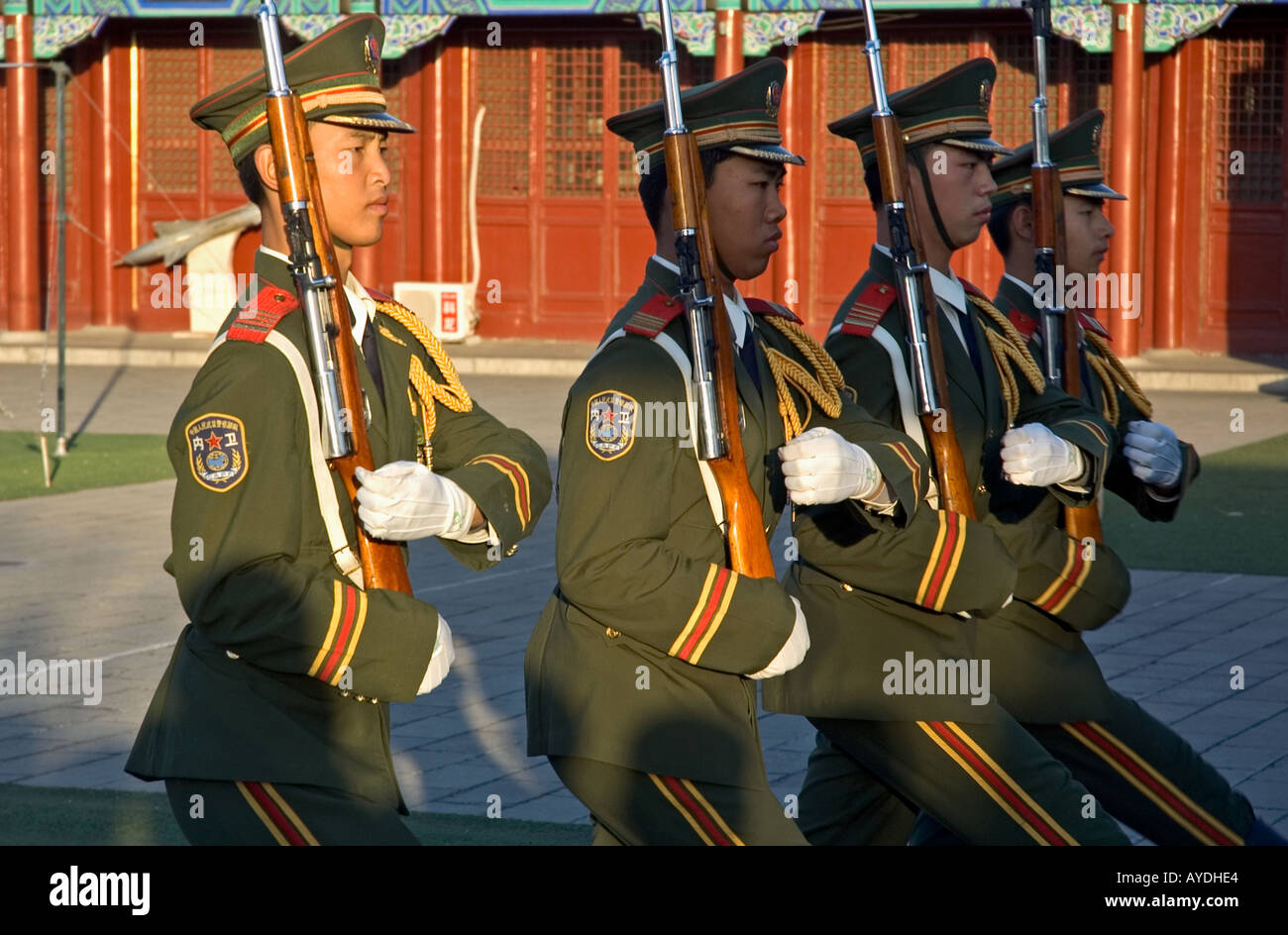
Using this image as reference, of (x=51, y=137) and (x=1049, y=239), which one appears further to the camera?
(x=51, y=137)

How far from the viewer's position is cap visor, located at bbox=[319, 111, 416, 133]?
307 cm

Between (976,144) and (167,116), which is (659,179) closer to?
(976,144)

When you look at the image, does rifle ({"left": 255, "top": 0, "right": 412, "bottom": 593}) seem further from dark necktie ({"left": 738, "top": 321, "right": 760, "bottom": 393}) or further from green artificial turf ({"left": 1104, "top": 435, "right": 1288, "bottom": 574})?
green artificial turf ({"left": 1104, "top": 435, "right": 1288, "bottom": 574})

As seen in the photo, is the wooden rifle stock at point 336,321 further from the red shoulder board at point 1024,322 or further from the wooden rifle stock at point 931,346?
the red shoulder board at point 1024,322

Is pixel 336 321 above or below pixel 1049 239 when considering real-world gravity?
below

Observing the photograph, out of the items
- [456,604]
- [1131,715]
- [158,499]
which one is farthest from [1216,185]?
[1131,715]

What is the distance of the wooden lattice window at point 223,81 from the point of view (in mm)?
20016

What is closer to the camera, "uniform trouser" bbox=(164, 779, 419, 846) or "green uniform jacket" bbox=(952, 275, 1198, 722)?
"uniform trouser" bbox=(164, 779, 419, 846)

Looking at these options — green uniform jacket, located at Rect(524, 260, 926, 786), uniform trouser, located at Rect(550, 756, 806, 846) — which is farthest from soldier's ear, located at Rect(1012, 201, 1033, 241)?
uniform trouser, located at Rect(550, 756, 806, 846)

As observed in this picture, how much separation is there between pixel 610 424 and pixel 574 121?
16471 mm

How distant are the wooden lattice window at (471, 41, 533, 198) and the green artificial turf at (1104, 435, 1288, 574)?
356 inches

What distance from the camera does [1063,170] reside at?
15.3ft

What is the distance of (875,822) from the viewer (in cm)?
391

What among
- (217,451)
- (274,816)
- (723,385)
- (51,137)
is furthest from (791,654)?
(51,137)
